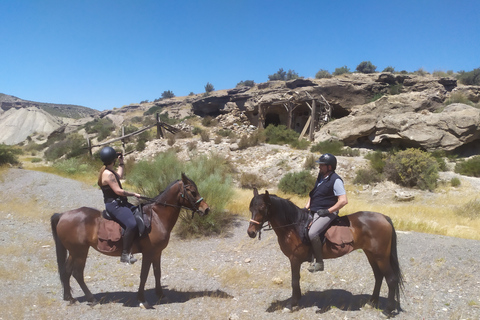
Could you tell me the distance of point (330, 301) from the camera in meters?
4.99

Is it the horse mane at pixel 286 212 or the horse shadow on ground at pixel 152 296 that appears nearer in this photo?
the horse mane at pixel 286 212

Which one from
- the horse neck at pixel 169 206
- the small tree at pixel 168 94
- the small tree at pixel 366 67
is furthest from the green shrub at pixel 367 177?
the small tree at pixel 168 94

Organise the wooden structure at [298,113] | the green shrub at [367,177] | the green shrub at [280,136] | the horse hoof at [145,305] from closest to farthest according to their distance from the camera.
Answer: the horse hoof at [145,305]
the green shrub at [367,177]
the green shrub at [280,136]
the wooden structure at [298,113]

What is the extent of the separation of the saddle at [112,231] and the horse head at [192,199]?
0.68 metres

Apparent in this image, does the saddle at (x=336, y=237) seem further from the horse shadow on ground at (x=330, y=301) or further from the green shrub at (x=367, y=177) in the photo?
the green shrub at (x=367, y=177)

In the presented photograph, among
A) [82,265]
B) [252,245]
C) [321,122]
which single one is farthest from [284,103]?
[82,265]

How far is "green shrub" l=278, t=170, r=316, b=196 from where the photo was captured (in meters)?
15.2

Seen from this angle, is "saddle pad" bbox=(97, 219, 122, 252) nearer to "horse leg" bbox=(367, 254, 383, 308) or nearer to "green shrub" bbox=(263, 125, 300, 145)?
"horse leg" bbox=(367, 254, 383, 308)

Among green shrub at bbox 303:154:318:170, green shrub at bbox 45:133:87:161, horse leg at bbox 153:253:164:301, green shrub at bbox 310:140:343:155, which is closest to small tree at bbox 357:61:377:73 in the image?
green shrub at bbox 310:140:343:155

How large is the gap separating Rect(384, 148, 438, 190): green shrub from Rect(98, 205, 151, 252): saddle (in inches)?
571

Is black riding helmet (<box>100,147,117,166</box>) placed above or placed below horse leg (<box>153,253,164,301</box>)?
above

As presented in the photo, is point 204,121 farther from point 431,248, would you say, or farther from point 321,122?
point 431,248

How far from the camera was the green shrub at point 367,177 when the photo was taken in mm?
16375

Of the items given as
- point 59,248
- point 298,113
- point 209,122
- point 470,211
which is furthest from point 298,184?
point 209,122
